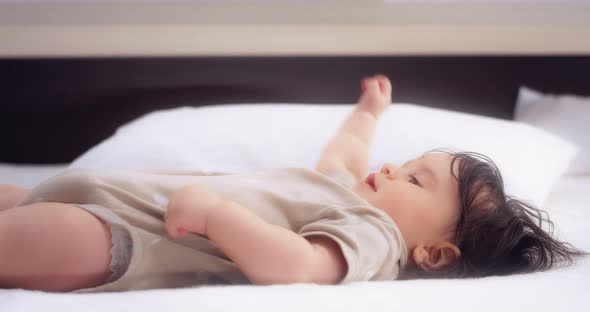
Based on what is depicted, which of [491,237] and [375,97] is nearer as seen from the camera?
[491,237]

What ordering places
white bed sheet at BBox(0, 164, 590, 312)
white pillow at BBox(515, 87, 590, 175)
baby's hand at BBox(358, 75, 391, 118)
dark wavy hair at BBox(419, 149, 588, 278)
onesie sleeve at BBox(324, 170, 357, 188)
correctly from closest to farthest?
1. white bed sheet at BBox(0, 164, 590, 312)
2. dark wavy hair at BBox(419, 149, 588, 278)
3. onesie sleeve at BBox(324, 170, 357, 188)
4. baby's hand at BBox(358, 75, 391, 118)
5. white pillow at BBox(515, 87, 590, 175)

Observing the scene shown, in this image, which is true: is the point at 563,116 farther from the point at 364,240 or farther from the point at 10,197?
the point at 10,197

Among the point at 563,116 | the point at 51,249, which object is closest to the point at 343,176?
the point at 51,249

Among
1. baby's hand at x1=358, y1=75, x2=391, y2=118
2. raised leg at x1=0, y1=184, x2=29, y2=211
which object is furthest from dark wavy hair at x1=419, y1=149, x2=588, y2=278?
raised leg at x1=0, y1=184, x2=29, y2=211

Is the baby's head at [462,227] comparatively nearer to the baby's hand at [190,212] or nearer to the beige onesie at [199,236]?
the beige onesie at [199,236]

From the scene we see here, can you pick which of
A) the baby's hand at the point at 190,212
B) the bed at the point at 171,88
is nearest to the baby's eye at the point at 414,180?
the baby's hand at the point at 190,212

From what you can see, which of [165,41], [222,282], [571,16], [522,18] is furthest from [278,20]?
[222,282]

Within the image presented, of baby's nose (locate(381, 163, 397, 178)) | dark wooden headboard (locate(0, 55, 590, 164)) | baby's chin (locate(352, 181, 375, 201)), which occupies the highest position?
baby's nose (locate(381, 163, 397, 178))

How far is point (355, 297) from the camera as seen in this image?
502 mm

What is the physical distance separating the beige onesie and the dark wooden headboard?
652 millimetres

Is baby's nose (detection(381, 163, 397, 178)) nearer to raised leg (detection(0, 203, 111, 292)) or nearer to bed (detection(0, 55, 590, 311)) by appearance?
raised leg (detection(0, 203, 111, 292))

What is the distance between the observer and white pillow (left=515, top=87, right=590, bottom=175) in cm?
119

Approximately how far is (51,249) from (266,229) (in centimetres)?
20

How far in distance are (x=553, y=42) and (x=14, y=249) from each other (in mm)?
1226
